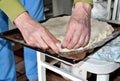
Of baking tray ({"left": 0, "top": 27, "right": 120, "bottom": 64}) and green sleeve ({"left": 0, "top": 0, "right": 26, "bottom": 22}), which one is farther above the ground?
green sleeve ({"left": 0, "top": 0, "right": 26, "bottom": 22})

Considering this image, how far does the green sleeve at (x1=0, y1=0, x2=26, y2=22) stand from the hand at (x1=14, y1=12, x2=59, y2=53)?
0.5 inches

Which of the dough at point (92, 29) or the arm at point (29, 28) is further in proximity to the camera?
the dough at point (92, 29)

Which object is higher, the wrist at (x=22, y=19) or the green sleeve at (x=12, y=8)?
the green sleeve at (x=12, y=8)

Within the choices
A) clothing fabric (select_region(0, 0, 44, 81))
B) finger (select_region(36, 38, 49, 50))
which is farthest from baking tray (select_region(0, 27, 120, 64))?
clothing fabric (select_region(0, 0, 44, 81))

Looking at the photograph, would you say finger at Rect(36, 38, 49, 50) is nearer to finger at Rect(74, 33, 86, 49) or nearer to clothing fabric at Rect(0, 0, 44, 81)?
finger at Rect(74, 33, 86, 49)

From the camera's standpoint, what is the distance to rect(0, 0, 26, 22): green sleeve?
2.29ft

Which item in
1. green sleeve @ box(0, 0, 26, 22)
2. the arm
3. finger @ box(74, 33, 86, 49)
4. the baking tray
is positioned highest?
green sleeve @ box(0, 0, 26, 22)

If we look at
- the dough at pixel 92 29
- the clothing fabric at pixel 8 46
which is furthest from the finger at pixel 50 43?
the clothing fabric at pixel 8 46

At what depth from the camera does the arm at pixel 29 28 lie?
68 centimetres

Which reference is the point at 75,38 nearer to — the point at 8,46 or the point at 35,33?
the point at 35,33

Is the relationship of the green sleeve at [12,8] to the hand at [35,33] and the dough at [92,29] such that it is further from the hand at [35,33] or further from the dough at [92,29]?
the dough at [92,29]

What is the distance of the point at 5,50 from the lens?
1.19 metres

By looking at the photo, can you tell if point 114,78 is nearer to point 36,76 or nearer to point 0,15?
point 36,76

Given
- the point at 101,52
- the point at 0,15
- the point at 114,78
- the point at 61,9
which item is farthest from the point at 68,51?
the point at 61,9
